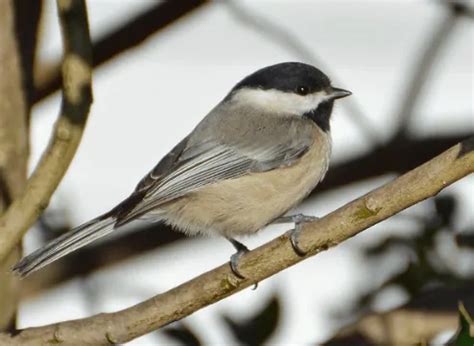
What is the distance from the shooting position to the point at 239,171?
2.72 meters

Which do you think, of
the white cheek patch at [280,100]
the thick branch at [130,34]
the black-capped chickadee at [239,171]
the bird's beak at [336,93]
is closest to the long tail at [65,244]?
the black-capped chickadee at [239,171]

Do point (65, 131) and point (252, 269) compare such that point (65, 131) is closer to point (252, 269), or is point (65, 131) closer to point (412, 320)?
point (252, 269)

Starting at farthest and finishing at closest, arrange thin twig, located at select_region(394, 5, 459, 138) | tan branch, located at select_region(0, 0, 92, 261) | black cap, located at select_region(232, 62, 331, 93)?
black cap, located at select_region(232, 62, 331, 93) < thin twig, located at select_region(394, 5, 459, 138) < tan branch, located at select_region(0, 0, 92, 261)

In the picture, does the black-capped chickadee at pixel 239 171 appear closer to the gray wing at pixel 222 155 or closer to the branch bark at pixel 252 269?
the gray wing at pixel 222 155

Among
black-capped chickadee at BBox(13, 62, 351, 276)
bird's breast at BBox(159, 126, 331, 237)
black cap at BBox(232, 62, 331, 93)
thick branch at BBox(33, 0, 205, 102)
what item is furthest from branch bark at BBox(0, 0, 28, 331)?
black cap at BBox(232, 62, 331, 93)

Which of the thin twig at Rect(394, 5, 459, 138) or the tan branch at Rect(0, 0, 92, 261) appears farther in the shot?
the thin twig at Rect(394, 5, 459, 138)

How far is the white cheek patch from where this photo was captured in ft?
9.96

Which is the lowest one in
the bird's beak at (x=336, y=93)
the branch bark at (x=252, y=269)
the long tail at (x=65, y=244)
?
the branch bark at (x=252, y=269)

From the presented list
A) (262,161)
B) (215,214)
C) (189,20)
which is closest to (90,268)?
(215,214)

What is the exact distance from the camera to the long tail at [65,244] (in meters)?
2.14

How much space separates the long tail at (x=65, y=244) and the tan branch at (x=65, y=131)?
0.25m

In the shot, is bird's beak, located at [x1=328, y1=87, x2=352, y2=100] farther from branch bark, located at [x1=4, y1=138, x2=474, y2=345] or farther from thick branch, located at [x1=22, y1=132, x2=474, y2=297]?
branch bark, located at [x1=4, y1=138, x2=474, y2=345]

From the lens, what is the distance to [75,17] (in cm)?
187

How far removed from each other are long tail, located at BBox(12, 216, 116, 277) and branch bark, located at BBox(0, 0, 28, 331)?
0.23 ft
